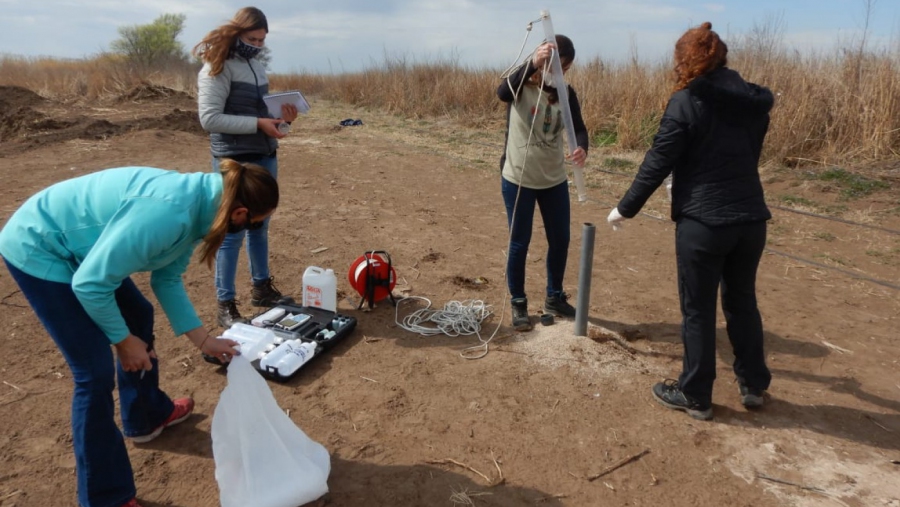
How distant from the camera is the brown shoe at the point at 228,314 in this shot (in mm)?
3662

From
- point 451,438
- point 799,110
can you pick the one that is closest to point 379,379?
point 451,438

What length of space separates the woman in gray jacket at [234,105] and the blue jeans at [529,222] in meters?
1.50

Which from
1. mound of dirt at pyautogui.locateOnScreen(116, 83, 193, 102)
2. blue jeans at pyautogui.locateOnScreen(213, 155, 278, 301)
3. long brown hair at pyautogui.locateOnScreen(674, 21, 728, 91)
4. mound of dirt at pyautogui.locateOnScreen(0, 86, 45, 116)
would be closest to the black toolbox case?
blue jeans at pyautogui.locateOnScreen(213, 155, 278, 301)

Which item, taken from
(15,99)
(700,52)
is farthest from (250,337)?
(15,99)

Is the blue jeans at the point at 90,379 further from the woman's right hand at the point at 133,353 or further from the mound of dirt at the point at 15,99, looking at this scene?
the mound of dirt at the point at 15,99

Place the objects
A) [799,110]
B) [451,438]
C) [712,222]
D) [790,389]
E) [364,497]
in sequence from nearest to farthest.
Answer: [364,497]
[712,222]
[451,438]
[790,389]
[799,110]

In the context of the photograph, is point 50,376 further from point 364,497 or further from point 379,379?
point 364,497

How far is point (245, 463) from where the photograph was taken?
6.77ft

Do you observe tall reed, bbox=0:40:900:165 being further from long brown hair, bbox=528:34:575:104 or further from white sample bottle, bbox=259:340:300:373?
white sample bottle, bbox=259:340:300:373

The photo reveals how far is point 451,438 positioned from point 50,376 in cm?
226

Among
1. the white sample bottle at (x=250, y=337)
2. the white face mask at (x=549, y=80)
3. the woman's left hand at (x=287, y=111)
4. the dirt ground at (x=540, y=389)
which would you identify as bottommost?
the dirt ground at (x=540, y=389)

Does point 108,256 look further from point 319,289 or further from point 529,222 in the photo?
point 529,222

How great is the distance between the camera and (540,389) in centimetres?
311

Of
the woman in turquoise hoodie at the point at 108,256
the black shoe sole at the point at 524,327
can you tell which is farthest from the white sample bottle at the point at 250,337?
the black shoe sole at the point at 524,327
